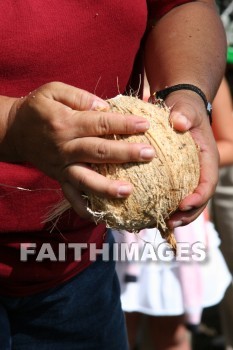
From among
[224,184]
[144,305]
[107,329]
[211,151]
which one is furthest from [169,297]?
[211,151]

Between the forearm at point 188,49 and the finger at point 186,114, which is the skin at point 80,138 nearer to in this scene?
the finger at point 186,114

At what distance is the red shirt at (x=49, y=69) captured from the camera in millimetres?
1539

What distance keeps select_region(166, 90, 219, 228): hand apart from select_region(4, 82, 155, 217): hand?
16cm

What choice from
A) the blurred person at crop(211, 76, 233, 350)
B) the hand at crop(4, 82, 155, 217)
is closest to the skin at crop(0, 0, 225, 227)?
the hand at crop(4, 82, 155, 217)

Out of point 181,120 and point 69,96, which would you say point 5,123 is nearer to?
point 69,96

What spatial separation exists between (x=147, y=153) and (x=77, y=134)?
0.45 feet

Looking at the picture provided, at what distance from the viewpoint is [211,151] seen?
4.92 feet

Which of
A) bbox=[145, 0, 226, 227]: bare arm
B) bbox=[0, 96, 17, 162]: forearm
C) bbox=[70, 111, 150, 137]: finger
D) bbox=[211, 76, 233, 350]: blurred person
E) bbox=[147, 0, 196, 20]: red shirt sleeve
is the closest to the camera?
bbox=[70, 111, 150, 137]: finger

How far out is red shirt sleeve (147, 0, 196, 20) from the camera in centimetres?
183

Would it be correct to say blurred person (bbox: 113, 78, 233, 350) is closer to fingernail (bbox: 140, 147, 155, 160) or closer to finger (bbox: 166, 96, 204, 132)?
finger (bbox: 166, 96, 204, 132)

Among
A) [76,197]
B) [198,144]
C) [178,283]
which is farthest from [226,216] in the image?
[76,197]

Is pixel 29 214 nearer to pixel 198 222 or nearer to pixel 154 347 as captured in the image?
pixel 198 222

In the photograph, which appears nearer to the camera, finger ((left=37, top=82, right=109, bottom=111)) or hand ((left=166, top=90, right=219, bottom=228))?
→ finger ((left=37, top=82, right=109, bottom=111))

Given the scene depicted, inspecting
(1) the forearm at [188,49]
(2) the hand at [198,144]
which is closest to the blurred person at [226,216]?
(1) the forearm at [188,49]
